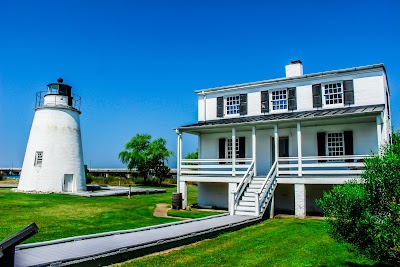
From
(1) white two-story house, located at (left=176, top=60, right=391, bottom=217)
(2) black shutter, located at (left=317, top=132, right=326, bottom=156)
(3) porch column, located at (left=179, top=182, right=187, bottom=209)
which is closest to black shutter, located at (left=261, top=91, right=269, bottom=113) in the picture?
(1) white two-story house, located at (left=176, top=60, right=391, bottom=217)

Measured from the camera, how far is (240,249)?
359 inches

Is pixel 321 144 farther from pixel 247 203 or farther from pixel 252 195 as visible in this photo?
pixel 247 203

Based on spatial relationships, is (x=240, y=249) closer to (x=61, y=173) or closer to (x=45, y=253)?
(x=45, y=253)

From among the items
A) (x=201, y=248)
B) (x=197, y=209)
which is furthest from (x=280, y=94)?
(x=201, y=248)

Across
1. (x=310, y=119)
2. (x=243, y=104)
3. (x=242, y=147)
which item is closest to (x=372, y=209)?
(x=310, y=119)

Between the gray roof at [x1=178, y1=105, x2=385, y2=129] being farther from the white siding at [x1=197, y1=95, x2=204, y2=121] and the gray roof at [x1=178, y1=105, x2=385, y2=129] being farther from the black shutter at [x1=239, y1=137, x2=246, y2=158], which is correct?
the white siding at [x1=197, y1=95, x2=204, y2=121]

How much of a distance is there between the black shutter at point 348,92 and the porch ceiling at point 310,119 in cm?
43

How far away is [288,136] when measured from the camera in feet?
60.1

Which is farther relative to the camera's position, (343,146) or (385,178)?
(343,146)

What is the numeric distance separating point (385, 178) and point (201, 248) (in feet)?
17.4

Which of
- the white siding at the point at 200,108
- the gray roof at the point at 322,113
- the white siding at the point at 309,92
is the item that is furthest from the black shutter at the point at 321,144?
the white siding at the point at 200,108

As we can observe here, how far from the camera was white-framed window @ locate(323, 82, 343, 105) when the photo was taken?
17641mm

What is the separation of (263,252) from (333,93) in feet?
38.1

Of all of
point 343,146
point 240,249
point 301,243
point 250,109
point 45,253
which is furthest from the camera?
point 250,109
